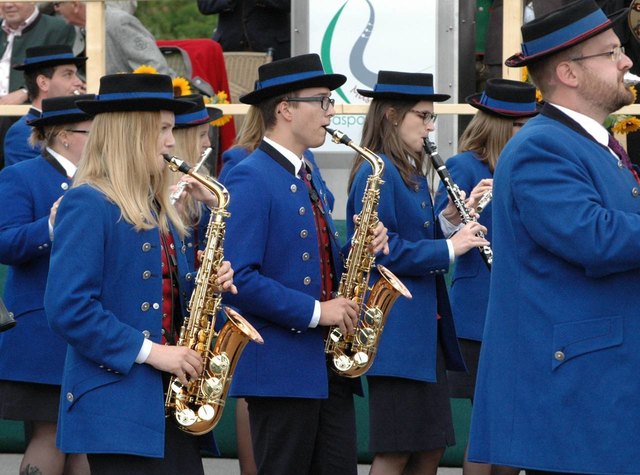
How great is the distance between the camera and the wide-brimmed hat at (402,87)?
6449 millimetres

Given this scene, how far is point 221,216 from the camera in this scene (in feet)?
17.2

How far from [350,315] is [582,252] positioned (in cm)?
171

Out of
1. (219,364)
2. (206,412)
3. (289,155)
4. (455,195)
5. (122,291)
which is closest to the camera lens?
(122,291)

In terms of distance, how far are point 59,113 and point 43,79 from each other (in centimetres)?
94

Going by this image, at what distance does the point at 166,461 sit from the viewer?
16.1 ft

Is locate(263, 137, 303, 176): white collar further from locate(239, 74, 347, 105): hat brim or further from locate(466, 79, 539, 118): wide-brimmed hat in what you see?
locate(466, 79, 539, 118): wide-brimmed hat

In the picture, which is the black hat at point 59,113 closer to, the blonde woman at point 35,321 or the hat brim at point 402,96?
the blonde woman at point 35,321

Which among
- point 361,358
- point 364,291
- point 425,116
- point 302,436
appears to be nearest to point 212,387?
point 302,436

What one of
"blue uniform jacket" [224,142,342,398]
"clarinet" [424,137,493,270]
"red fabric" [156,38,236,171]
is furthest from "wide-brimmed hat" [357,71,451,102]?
"red fabric" [156,38,236,171]

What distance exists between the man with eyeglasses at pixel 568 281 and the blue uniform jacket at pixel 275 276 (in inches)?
48.0

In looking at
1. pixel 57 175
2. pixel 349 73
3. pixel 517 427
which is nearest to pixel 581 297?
pixel 517 427

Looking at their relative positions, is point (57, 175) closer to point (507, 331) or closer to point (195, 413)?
point (195, 413)

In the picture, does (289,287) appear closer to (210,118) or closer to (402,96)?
(402,96)

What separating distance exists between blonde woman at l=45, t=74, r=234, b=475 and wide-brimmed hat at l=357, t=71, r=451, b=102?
5.16ft
